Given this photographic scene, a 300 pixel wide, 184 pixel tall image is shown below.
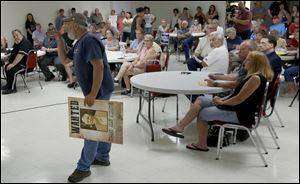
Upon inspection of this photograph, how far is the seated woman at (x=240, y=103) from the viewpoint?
277 centimetres

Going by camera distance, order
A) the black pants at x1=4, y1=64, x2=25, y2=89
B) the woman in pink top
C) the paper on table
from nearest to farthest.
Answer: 1. the paper on table
2. the black pants at x1=4, y1=64, x2=25, y2=89
3. the woman in pink top

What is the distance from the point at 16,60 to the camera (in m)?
5.51

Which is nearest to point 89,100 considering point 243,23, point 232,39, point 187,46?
point 243,23

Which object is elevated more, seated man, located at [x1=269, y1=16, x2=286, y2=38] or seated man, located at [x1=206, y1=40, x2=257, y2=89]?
seated man, located at [x1=269, y1=16, x2=286, y2=38]

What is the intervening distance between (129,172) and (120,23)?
267 inches

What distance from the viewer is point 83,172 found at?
2.68m

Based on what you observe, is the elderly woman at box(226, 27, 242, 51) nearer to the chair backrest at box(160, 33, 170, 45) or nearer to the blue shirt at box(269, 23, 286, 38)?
the blue shirt at box(269, 23, 286, 38)

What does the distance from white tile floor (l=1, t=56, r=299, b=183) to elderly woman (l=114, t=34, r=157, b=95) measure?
1.12 meters

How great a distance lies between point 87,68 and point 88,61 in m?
0.07

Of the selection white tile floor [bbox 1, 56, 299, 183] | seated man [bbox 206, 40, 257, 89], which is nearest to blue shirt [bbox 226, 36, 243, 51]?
white tile floor [bbox 1, 56, 299, 183]

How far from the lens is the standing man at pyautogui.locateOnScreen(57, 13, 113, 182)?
7.89 feet

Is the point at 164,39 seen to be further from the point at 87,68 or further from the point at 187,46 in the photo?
the point at 87,68

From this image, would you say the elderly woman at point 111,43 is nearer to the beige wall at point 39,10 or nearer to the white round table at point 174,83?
the white round table at point 174,83

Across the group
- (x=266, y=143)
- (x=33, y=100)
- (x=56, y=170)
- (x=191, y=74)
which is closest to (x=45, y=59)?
(x=33, y=100)
